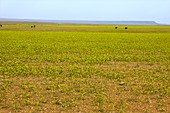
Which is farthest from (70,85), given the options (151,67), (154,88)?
(151,67)

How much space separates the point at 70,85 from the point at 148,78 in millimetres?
3860

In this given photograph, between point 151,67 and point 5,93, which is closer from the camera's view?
point 5,93

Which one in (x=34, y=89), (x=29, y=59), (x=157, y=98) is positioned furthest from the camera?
(x=29, y=59)

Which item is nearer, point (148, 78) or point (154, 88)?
point (154, 88)

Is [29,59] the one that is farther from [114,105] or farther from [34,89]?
[114,105]

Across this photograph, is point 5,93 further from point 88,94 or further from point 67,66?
point 67,66

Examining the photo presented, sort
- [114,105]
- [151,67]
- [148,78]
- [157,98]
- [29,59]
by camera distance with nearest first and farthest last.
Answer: [114,105] < [157,98] < [148,78] < [151,67] < [29,59]

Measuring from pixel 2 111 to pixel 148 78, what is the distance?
22.9ft

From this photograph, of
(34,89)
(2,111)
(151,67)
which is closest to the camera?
(2,111)

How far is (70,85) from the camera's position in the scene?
10609 mm

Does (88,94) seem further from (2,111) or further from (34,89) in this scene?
(2,111)

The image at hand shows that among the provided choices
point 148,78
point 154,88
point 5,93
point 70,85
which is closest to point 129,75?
point 148,78

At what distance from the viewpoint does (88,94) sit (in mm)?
9438

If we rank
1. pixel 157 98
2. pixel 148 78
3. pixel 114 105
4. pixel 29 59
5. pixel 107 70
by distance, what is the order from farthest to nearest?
1. pixel 29 59
2. pixel 107 70
3. pixel 148 78
4. pixel 157 98
5. pixel 114 105
